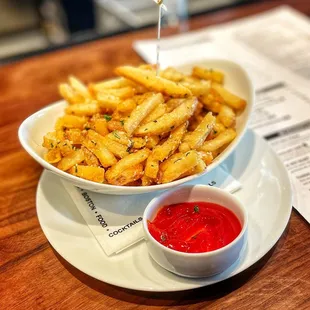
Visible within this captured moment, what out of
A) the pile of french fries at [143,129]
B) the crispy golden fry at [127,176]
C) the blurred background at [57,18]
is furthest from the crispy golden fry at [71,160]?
the blurred background at [57,18]

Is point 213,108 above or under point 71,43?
above

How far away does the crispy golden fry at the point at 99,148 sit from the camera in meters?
1.11

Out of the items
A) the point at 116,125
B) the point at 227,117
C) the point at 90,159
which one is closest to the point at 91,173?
the point at 90,159

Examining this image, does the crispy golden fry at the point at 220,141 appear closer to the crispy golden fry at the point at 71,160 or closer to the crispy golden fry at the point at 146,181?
the crispy golden fry at the point at 146,181

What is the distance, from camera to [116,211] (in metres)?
1.15

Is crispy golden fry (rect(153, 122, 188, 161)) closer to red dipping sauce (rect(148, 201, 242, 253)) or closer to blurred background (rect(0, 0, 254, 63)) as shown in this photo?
red dipping sauce (rect(148, 201, 242, 253))

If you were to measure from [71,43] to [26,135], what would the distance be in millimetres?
1037

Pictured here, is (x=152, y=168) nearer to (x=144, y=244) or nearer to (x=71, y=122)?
(x=144, y=244)

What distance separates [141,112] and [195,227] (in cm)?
36

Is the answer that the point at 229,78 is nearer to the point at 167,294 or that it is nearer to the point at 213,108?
the point at 213,108

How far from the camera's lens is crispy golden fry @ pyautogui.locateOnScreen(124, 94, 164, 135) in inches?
45.6

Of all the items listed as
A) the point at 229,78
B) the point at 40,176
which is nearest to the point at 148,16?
the point at 229,78

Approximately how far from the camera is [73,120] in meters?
1.24

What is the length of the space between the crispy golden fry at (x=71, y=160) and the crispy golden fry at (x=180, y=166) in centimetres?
23
